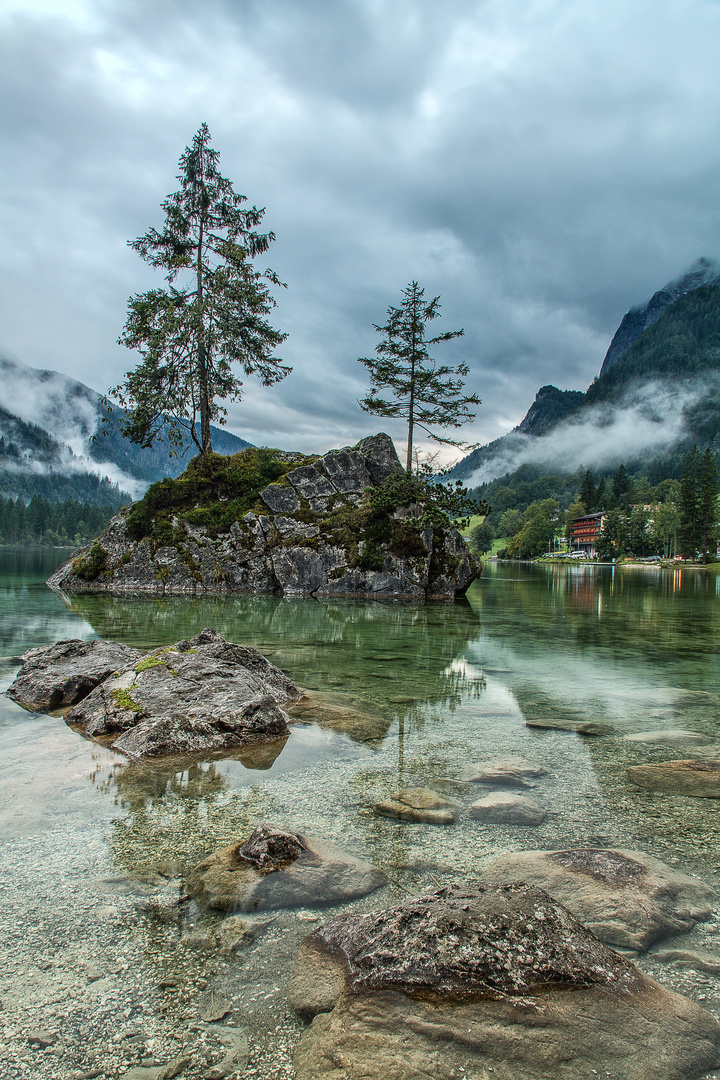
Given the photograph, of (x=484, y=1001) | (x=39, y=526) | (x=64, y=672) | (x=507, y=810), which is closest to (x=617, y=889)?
(x=507, y=810)

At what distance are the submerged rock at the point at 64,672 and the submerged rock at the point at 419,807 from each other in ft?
18.1

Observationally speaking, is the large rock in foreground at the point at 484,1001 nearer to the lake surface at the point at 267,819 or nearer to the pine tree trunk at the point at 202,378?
the lake surface at the point at 267,819

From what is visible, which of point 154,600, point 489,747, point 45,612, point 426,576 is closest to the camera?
point 489,747

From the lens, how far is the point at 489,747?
7.33 metres

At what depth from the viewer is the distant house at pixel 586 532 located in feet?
545

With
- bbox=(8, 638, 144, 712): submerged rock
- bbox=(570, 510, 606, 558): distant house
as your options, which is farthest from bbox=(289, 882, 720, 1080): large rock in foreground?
bbox=(570, 510, 606, 558): distant house

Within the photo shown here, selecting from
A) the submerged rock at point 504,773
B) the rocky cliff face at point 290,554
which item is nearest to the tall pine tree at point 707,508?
the rocky cliff face at point 290,554

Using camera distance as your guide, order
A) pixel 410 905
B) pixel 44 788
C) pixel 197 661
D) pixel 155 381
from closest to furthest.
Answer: pixel 410 905 → pixel 44 788 → pixel 197 661 → pixel 155 381

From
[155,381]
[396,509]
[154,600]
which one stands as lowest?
[154,600]

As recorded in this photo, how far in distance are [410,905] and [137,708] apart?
5.53m

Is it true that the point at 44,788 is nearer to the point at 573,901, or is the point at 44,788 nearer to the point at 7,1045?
the point at 7,1045

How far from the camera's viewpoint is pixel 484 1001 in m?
2.74

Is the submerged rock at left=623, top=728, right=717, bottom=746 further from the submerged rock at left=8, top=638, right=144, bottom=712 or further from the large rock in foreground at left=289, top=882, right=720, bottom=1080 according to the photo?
the submerged rock at left=8, top=638, right=144, bottom=712

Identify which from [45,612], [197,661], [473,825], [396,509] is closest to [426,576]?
[396,509]
